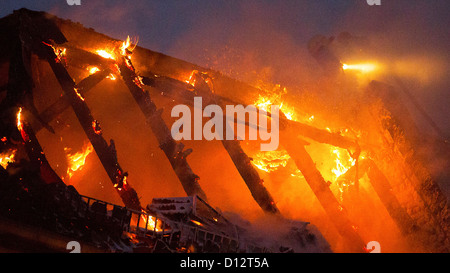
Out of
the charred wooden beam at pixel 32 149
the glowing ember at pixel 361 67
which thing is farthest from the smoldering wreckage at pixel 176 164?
the glowing ember at pixel 361 67

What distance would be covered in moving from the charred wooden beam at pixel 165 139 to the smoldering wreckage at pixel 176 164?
26 mm

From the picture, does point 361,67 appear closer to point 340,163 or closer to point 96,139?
point 340,163

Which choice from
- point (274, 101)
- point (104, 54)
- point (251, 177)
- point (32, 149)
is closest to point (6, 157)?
point (32, 149)

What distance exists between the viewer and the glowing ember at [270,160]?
37.9 feet

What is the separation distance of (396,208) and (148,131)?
9.26 metres

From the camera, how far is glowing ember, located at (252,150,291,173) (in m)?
11.5

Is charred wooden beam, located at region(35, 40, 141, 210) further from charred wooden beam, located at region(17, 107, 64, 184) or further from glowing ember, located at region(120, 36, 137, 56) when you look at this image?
glowing ember, located at region(120, 36, 137, 56)

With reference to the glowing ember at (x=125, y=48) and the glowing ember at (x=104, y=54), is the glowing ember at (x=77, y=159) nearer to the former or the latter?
the glowing ember at (x=104, y=54)

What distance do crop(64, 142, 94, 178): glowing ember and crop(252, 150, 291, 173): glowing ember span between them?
5996 millimetres

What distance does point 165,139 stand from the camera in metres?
7.19

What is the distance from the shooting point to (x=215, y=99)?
29.0 ft

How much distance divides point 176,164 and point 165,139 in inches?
26.9
